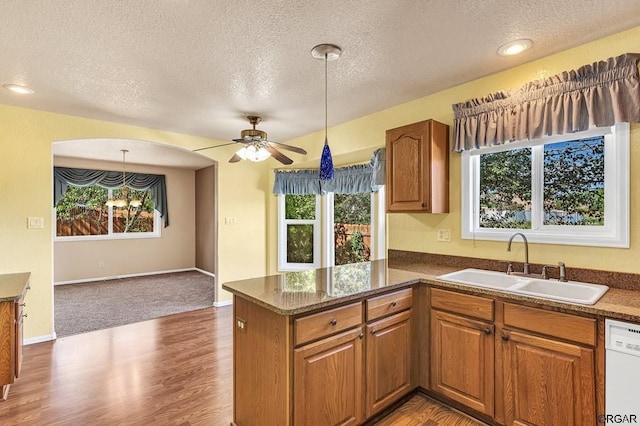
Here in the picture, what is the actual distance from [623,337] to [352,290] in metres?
1.28

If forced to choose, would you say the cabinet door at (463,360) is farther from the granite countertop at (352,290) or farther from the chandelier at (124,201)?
the chandelier at (124,201)

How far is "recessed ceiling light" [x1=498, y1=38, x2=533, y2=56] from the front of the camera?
6.64 feet

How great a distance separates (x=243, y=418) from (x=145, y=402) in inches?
34.7

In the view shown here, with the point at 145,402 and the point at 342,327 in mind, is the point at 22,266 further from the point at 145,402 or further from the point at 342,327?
the point at 342,327

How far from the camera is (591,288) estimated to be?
6.37 feet

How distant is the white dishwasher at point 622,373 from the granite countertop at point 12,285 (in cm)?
359

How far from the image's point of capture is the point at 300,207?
16.2 ft

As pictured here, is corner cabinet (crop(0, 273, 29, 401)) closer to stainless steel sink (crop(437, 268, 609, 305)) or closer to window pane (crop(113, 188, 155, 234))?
stainless steel sink (crop(437, 268, 609, 305))

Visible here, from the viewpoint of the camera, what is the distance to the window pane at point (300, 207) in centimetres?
486

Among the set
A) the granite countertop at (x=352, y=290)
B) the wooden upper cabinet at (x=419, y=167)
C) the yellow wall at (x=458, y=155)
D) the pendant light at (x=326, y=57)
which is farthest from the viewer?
the wooden upper cabinet at (x=419, y=167)

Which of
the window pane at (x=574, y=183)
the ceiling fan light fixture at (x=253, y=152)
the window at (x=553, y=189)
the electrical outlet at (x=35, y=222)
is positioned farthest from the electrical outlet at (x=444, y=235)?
the electrical outlet at (x=35, y=222)

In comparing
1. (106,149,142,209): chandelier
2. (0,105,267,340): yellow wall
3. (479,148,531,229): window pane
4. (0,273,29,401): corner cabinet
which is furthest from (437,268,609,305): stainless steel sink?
(106,149,142,209): chandelier

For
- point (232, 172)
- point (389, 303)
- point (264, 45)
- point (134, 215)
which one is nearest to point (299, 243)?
point (232, 172)

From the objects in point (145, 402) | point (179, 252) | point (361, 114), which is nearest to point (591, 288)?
point (361, 114)
